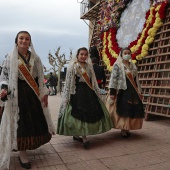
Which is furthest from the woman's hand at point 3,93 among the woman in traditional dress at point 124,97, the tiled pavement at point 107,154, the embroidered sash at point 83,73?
the woman in traditional dress at point 124,97

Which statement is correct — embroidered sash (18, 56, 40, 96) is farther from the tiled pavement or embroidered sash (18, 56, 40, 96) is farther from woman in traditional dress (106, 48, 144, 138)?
woman in traditional dress (106, 48, 144, 138)

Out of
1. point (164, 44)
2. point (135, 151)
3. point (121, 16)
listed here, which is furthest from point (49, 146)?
point (121, 16)

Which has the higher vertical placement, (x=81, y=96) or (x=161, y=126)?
(x=81, y=96)

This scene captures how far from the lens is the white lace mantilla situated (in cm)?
646

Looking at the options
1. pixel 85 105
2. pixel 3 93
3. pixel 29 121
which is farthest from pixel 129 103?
pixel 3 93

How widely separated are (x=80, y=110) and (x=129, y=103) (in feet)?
3.10

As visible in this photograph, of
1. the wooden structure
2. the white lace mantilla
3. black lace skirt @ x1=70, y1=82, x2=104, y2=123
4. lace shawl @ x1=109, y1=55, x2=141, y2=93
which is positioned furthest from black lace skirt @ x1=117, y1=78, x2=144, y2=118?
the white lace mantilla

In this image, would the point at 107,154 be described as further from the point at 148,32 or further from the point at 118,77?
the point at 148,32

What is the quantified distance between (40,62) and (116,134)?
2.20 meters

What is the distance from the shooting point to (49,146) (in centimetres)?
385

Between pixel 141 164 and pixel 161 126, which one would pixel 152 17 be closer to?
pixel 161 126

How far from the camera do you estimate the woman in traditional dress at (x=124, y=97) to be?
4.22 metres

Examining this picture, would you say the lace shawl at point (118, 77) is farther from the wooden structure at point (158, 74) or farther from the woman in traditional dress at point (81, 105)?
the wooden structure at point (158, 74)

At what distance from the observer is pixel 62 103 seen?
391cm
